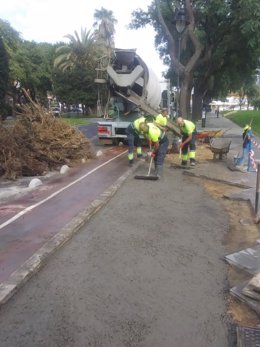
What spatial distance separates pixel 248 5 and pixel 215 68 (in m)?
10.2

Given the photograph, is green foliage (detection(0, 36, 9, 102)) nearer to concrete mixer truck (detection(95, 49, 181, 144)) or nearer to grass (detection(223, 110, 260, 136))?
concrete mixer truck (detection(95, 49, 181, 144))

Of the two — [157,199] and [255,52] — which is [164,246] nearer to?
[157,199]

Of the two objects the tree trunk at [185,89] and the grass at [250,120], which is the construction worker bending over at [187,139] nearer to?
the tree trunk at [185,89]

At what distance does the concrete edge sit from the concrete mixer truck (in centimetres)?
822

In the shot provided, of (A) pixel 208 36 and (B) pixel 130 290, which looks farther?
(A) pixel 208 36

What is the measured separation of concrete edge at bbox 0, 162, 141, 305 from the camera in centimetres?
465

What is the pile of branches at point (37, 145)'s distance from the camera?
11.7 m

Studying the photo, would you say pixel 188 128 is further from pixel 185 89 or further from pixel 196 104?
pixel 196 104

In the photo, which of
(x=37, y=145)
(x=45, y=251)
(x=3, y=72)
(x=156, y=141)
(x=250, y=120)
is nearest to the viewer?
(x=45, y=251)

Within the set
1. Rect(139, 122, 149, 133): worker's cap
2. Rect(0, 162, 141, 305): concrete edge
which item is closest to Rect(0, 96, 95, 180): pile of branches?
Rect(139, 122, 149, 133): worker's cap

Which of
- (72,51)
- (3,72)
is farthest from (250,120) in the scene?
(72,51)

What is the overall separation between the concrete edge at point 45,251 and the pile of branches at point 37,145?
11.8ft

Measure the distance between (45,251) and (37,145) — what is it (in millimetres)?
7378

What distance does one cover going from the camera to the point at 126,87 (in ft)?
54.5
